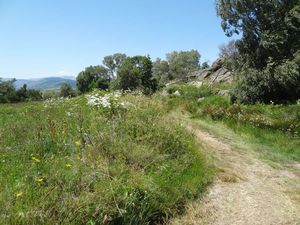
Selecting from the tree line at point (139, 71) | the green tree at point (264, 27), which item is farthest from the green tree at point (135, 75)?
the green tree at point (264, 27)

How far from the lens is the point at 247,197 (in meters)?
5.35

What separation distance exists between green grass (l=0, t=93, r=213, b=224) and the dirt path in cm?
26

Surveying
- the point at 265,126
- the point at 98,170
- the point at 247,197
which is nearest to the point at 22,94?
the point at 265,126

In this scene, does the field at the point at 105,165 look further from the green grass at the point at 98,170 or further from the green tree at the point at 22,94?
the green tree at the point at 22,94

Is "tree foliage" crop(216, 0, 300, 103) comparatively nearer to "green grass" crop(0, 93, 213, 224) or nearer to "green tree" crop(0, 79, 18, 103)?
"green grass" crop(0, 93, 213, 224)

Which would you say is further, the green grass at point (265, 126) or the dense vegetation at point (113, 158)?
the green grass at point (265, 126)

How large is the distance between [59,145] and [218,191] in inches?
108

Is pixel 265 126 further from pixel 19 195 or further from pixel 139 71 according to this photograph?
pixel 139 71

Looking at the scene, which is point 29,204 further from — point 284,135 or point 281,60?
point 281,60

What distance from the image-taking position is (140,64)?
6241 cm

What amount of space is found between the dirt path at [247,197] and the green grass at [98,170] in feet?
0.86

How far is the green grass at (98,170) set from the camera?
3.70 meters

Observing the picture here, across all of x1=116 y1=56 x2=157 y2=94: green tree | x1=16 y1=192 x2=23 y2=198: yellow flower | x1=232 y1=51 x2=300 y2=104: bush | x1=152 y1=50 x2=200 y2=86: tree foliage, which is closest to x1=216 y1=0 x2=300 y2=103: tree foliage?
x1=232 y1=51 x2=300 y2=104: bush

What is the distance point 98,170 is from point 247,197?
2.40 meters
